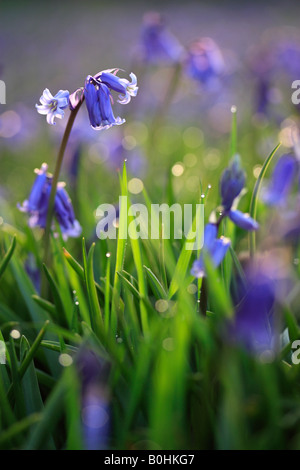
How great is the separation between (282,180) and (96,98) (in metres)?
0.76

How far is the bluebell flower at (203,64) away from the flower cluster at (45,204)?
1578mm

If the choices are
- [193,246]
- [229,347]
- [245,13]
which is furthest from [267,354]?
[245,13]

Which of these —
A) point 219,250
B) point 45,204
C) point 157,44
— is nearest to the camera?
point 219,250

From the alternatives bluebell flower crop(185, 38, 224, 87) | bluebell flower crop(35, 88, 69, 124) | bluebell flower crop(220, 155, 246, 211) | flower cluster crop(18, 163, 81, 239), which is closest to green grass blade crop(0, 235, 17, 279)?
flower cluster crop(18, 163, 81, 239)

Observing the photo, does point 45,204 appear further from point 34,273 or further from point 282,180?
point 282,180

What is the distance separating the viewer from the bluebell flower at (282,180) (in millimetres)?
1815

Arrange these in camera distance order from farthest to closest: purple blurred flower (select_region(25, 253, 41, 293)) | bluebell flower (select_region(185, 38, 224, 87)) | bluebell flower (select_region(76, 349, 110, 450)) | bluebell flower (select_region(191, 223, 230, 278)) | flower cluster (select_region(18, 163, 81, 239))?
bluebell flower (select_region(185, 38, 224, 87))
purple blurred flower (select_region(25, 253, 41, 293))
flower cluster (select_region(18, 163, 81, 239))
bluebell flower (select_region(191, 223, 230, 278))
bluebell flower (select_region(76, 349, 110, 450))

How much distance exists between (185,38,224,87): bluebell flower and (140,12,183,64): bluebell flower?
20 centimetres

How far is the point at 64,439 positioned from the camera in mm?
1234

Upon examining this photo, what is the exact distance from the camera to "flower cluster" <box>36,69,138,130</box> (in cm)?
143

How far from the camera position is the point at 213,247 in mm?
1347

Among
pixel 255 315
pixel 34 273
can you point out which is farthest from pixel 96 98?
pixel 255 315

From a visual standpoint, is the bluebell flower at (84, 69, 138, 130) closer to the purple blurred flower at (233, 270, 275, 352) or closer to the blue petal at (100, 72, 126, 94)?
the blue petal at (100, 72, 126, 94)
